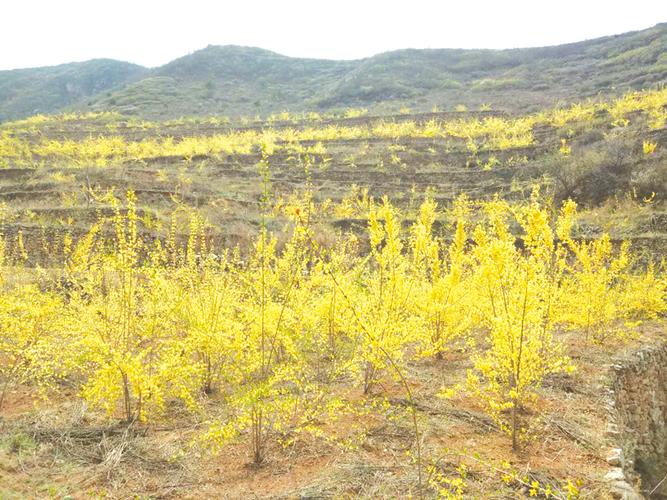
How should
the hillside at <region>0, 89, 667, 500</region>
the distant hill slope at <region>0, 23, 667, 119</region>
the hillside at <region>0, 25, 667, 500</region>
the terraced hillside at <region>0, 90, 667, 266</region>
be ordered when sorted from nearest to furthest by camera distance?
the hillside at <region>0, 89, 667, 500</region> < the hillside at <region>0, 25, 667, 500</region> < the terraced hillside at <region>0, 90, 667, 266</region> < the distant hill slope at <region>0, 23, 667, 119</region>

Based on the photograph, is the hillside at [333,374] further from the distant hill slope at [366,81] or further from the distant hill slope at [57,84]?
the distant hill slope at [57,84]

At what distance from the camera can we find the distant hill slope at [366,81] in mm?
33312

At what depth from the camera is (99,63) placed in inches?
3137

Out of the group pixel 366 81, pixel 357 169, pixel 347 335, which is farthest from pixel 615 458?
pixel 366 81

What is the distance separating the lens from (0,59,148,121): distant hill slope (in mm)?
59287

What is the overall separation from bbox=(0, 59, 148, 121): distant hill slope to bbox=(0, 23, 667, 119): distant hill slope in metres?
0.21

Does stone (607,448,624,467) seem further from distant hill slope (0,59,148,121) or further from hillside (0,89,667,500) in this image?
distant hill slope (0,59,148,121)

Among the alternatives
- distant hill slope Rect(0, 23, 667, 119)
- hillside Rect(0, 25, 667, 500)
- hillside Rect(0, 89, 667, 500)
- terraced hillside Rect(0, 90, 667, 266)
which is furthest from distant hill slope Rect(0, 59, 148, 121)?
hillside Rect(0, 89, 667, 500)

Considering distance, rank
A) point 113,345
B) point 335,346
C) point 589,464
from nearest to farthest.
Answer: point 589,464
point 113,345
point 335,346

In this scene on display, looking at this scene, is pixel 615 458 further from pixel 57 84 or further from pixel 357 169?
pixel 57 84

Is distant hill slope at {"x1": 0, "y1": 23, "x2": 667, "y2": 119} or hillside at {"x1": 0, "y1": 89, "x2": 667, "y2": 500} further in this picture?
distant hill slope at {"x1": 0, "y1": 23, "x2": 667, "y2": 119}

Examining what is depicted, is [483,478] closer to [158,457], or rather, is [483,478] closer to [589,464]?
[589,464]

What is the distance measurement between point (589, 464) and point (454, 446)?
108 cm

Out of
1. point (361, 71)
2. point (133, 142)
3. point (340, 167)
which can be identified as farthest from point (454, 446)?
point (361, 71)
